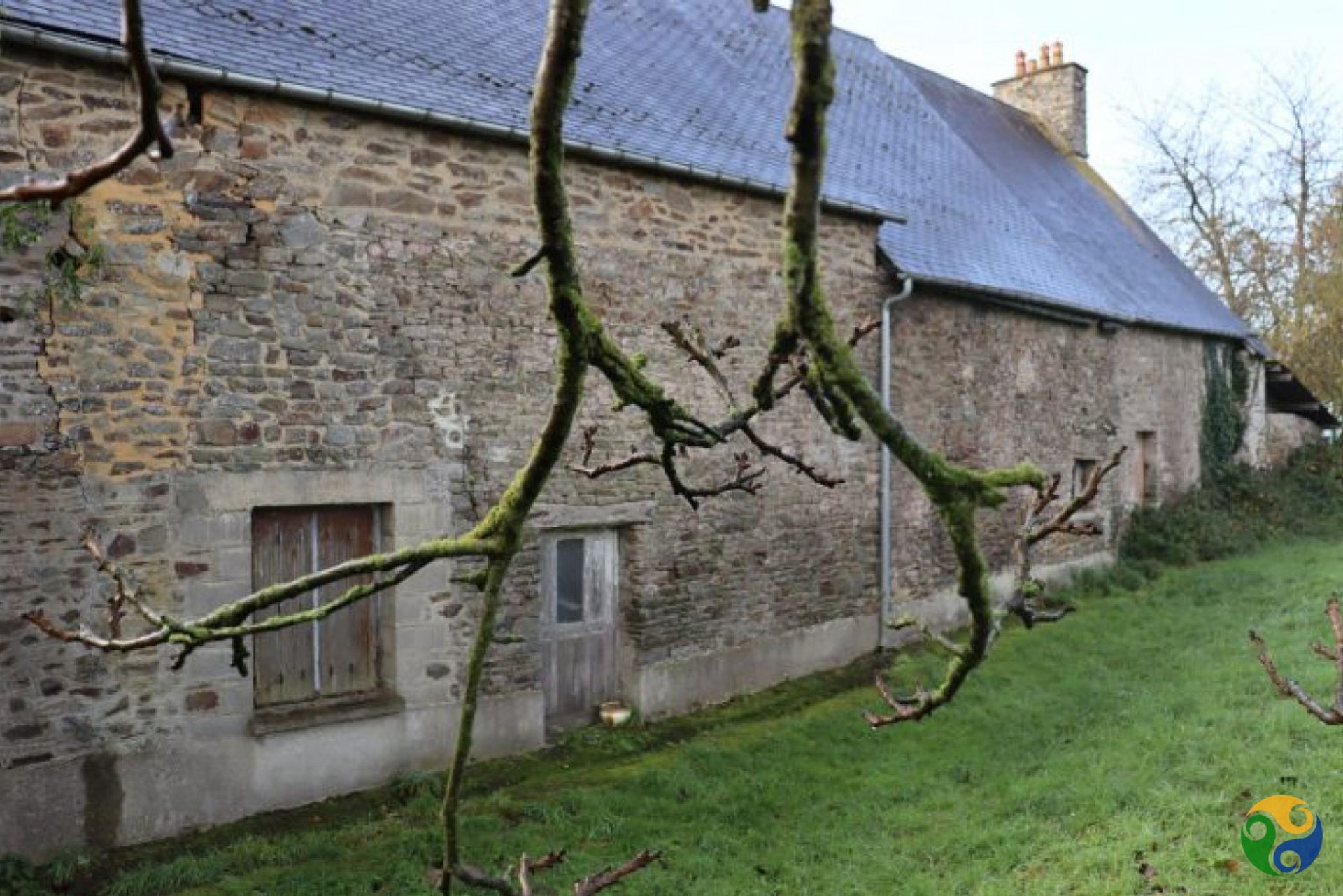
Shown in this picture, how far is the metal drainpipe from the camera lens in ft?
34.6

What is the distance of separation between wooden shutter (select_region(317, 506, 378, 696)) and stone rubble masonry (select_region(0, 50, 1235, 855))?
0.22 meters

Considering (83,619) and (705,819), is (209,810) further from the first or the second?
(705,819)

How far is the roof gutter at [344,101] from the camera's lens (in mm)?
5555

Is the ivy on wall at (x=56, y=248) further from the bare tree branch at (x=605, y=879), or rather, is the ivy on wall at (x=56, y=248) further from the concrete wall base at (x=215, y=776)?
the bare tree branch at (x=605, y=879)

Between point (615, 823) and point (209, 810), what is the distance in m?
2.43

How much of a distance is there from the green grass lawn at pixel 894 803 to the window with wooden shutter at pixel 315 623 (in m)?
0.81

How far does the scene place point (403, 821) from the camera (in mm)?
6355

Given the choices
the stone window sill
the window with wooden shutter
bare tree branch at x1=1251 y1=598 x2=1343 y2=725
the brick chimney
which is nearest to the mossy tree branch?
bare tree branch at x1=1251 y1=598 x2=1343 y2=725

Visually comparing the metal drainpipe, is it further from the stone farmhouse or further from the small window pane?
the small window pane

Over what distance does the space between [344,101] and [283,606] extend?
3.28 m

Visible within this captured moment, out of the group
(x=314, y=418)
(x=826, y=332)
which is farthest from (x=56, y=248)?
(x=826, y=332)

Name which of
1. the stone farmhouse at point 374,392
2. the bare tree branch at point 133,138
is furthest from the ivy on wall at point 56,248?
the bare tree branch at point 133,138

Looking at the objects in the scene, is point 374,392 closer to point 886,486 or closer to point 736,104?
point 736,104

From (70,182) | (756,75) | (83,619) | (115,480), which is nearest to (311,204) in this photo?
(115,480)
